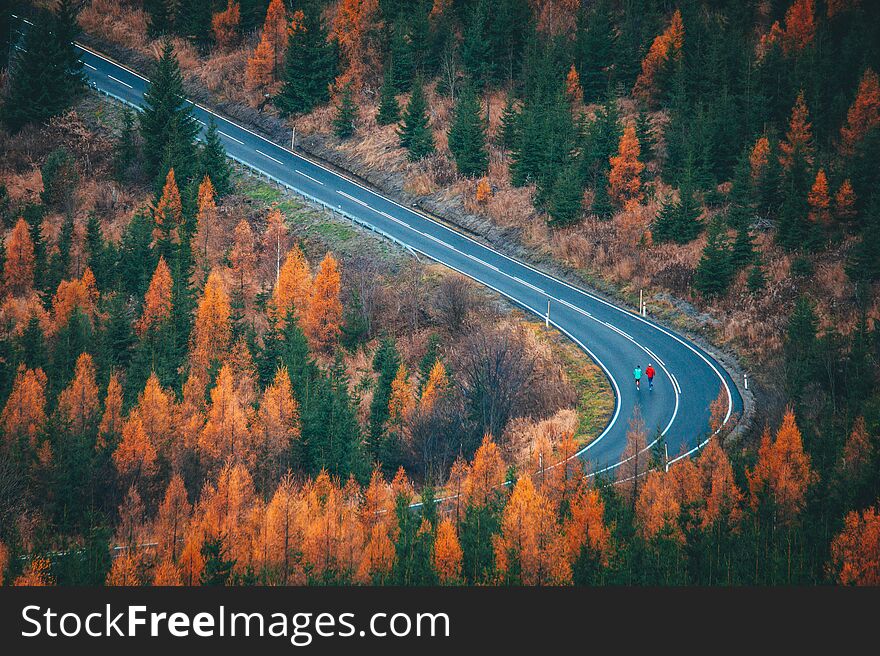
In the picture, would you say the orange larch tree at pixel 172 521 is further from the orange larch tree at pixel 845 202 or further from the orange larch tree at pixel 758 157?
the orange larch tree at pixel 845 202

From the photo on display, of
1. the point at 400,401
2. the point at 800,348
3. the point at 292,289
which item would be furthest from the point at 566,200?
the point at 800,348

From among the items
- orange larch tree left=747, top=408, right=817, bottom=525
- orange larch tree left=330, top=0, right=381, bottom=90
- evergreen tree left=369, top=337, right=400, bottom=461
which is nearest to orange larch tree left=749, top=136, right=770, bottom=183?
evergreen tree left=369, top=337, right=400, bottom=461

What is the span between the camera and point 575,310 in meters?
48.9

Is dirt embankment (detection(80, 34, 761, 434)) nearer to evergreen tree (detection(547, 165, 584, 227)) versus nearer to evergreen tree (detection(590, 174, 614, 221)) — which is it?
evergreen tree (detection(547, 165, 584, 227))

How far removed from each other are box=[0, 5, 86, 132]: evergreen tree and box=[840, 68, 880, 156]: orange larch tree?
53.1 meters

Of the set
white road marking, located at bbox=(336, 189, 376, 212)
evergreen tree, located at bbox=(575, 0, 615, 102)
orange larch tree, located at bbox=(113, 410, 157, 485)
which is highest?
evergreen tree, located at bbox=(575, 0, 615, 102)

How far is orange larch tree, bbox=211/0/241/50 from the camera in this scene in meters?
76.1

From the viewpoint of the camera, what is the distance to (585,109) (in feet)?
211

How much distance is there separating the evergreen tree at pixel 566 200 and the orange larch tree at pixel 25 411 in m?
28.8

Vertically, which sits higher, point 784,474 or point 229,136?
point 229,136

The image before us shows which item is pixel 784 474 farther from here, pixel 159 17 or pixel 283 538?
pixel 159 17

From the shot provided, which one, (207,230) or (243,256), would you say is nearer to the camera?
(243,256)

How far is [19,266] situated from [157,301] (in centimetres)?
1052

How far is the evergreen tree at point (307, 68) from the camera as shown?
68938 mm
